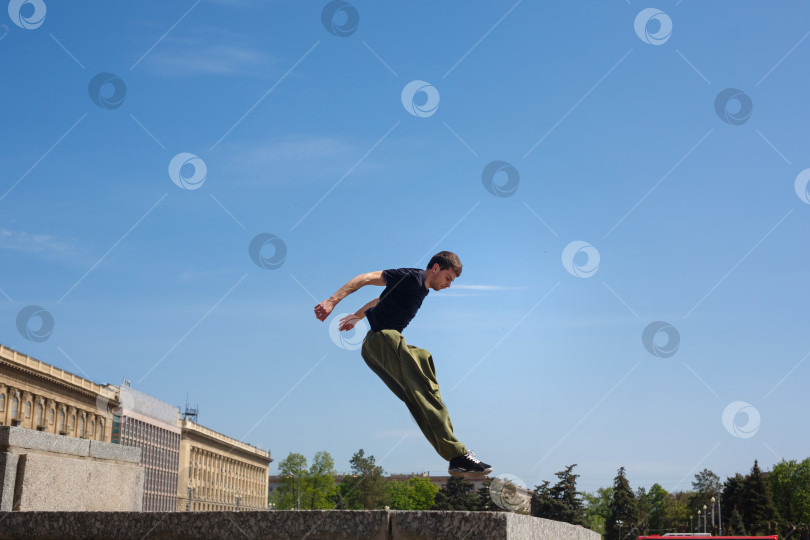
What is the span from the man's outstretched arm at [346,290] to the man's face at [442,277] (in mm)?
380

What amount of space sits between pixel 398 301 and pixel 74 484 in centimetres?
375

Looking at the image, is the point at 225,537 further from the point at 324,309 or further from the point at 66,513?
the point at 324,309

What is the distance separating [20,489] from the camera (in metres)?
6.83

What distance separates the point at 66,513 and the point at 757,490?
97.0m

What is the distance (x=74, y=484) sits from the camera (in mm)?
7492

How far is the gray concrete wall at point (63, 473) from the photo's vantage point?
268 inches

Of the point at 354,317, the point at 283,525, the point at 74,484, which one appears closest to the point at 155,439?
the point at 74,484

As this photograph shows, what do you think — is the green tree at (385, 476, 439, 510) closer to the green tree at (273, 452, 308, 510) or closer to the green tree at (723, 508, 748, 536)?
the green tree at (273, 452, 308, 510)

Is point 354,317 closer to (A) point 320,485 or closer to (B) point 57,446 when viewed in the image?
(B) point 57,446

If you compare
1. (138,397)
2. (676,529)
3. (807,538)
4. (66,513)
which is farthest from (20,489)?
(676,529)

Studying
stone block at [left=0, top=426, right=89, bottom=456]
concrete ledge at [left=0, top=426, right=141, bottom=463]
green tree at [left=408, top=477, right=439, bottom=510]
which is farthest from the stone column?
stone block at [left=0, top=426, right=89, bottom=456]

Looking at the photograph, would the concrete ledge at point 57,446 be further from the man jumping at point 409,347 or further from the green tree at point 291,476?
the green tree at point 291,476

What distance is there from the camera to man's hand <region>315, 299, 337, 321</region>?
568 cm

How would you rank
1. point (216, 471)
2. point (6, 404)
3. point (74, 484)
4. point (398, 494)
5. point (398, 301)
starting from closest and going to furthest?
1. point (398, 301)
2. point (74, 484)
3. point (6, 404)
4. point (398, 494)
5. point (216, 471)
